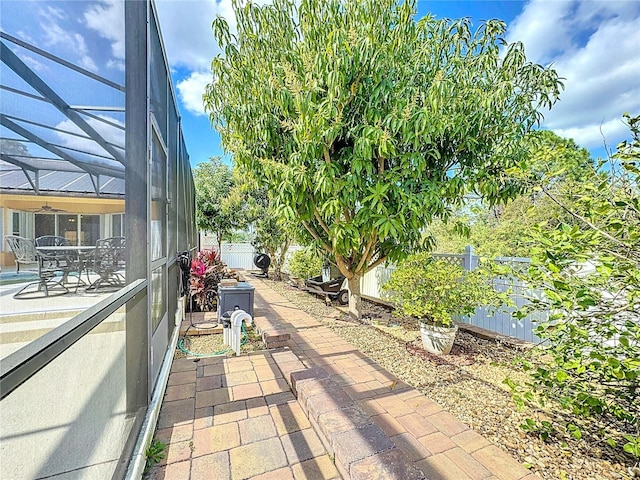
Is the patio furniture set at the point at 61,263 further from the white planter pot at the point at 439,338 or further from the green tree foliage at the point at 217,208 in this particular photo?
the green tree foliage at the point at 217,208

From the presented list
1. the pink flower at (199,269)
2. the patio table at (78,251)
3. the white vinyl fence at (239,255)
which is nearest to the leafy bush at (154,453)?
the patio table at (78,251)

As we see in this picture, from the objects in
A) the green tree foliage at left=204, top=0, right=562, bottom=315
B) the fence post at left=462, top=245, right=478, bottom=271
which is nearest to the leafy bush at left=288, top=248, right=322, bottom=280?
the green tree foliage at left=204, top=0, right=562, bottom=315

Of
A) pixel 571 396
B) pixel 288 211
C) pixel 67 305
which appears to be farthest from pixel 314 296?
pixel 67 305

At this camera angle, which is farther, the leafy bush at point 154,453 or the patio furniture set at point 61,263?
the leafy bush at point 154,453

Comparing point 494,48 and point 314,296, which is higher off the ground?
point 494,48

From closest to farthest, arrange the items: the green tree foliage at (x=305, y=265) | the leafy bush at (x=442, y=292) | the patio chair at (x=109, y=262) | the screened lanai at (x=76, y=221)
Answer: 1. the screened lanai at (x=76, y=221)
2. the patio chair at (x=109, y=262)
3. the leafy bush at (x=442, y=292)
4. the green tree foliage at (x=305, y=265)

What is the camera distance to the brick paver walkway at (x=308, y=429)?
5.99 ft

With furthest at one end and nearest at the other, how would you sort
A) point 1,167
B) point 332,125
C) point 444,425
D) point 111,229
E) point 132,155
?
1. point 332,125
2. point 444,425
3. point 132,155
4. point 111,229
5. point 1,167

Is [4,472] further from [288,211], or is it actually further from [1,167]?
[288,211]

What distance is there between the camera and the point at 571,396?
197 cm

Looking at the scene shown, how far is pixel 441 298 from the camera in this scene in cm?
395

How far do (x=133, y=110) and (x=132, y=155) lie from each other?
0.97 ft

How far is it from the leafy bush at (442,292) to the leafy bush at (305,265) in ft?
14.6

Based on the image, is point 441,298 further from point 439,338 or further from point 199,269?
point 199,269
